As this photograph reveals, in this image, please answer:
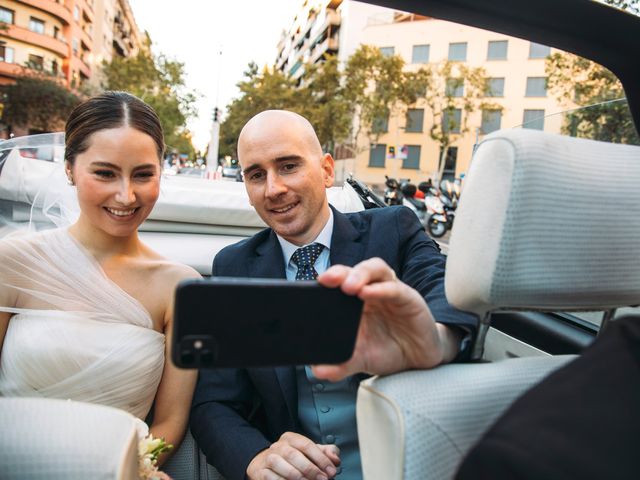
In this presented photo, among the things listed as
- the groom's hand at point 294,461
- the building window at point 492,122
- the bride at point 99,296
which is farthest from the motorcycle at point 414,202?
the building window at point 492,122

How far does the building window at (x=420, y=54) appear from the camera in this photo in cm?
3606

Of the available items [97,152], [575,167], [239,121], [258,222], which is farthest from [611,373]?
[239,121]

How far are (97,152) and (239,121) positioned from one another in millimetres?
46465

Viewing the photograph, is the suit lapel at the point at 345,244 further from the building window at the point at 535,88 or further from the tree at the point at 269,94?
the building window at the point at 535,88

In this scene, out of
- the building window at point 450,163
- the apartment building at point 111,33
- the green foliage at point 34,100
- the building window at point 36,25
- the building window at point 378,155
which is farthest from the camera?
the apartment building at point 111,33

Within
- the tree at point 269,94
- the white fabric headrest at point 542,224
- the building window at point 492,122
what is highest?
the tree at point 269,94

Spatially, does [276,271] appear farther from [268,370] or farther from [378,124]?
[378,124]

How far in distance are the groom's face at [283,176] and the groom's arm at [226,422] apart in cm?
57

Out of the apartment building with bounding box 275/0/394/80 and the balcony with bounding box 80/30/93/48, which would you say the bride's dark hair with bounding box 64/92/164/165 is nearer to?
the apartment building with bounding box 275/0/394/80

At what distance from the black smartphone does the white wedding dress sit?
118cm

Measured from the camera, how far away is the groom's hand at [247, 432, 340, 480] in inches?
53.9

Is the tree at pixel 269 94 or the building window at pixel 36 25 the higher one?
the building window at pixel 36 25

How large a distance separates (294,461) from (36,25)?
44.3m

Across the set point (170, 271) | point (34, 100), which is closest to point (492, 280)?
point (170, 271)
